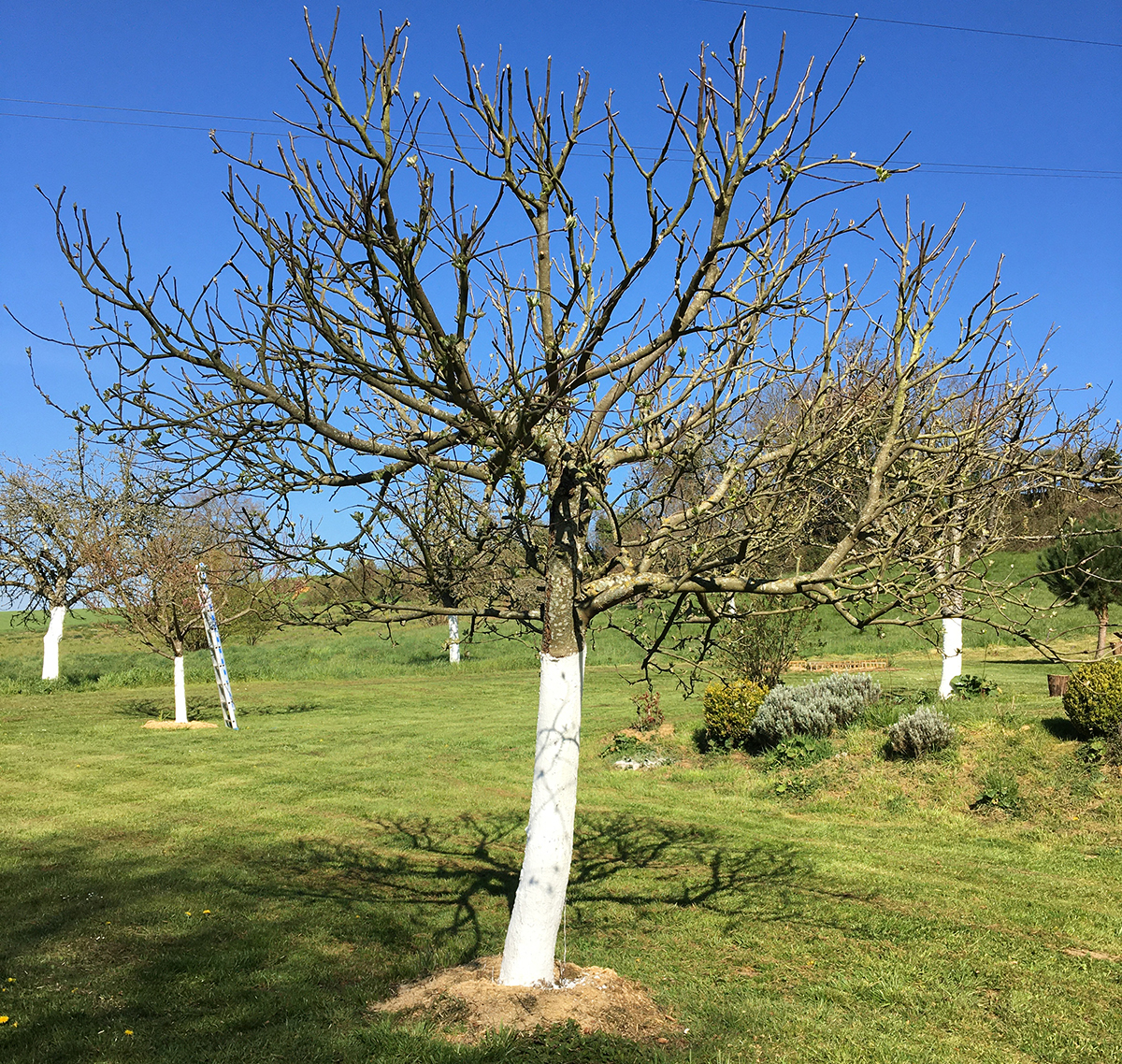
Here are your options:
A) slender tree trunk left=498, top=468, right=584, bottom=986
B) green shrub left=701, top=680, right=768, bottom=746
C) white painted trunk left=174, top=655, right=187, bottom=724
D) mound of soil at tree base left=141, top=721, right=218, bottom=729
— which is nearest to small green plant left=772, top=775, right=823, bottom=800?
green shrub left=701, top=680, right=768, bottom=746

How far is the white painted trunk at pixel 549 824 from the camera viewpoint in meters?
5.20

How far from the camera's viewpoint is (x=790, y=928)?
7.19 metres

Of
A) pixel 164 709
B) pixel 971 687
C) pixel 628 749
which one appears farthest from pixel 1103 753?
pixel 164 709

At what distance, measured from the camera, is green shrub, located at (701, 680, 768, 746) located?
14.6 m

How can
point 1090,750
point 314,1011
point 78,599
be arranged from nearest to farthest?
point 314,1011 → point 1090,750 → point 78,599

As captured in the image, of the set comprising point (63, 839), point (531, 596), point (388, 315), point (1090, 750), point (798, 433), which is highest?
point (388, 315)

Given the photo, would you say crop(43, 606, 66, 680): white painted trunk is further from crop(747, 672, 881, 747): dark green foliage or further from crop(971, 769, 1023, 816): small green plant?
crop(971, 769, 1023, 816): small green plant

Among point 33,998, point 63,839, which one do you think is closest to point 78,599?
point 63,839

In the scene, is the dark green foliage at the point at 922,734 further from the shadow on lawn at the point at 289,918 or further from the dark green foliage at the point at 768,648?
the dark green foliage at the point at 768,648

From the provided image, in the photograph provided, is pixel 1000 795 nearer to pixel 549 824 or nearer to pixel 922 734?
pixel 922 734

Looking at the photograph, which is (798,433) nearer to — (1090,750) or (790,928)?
(790,928)

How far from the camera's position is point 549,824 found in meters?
5.21

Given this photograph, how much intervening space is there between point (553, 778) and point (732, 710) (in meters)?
10.1

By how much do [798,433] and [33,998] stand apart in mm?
5905
